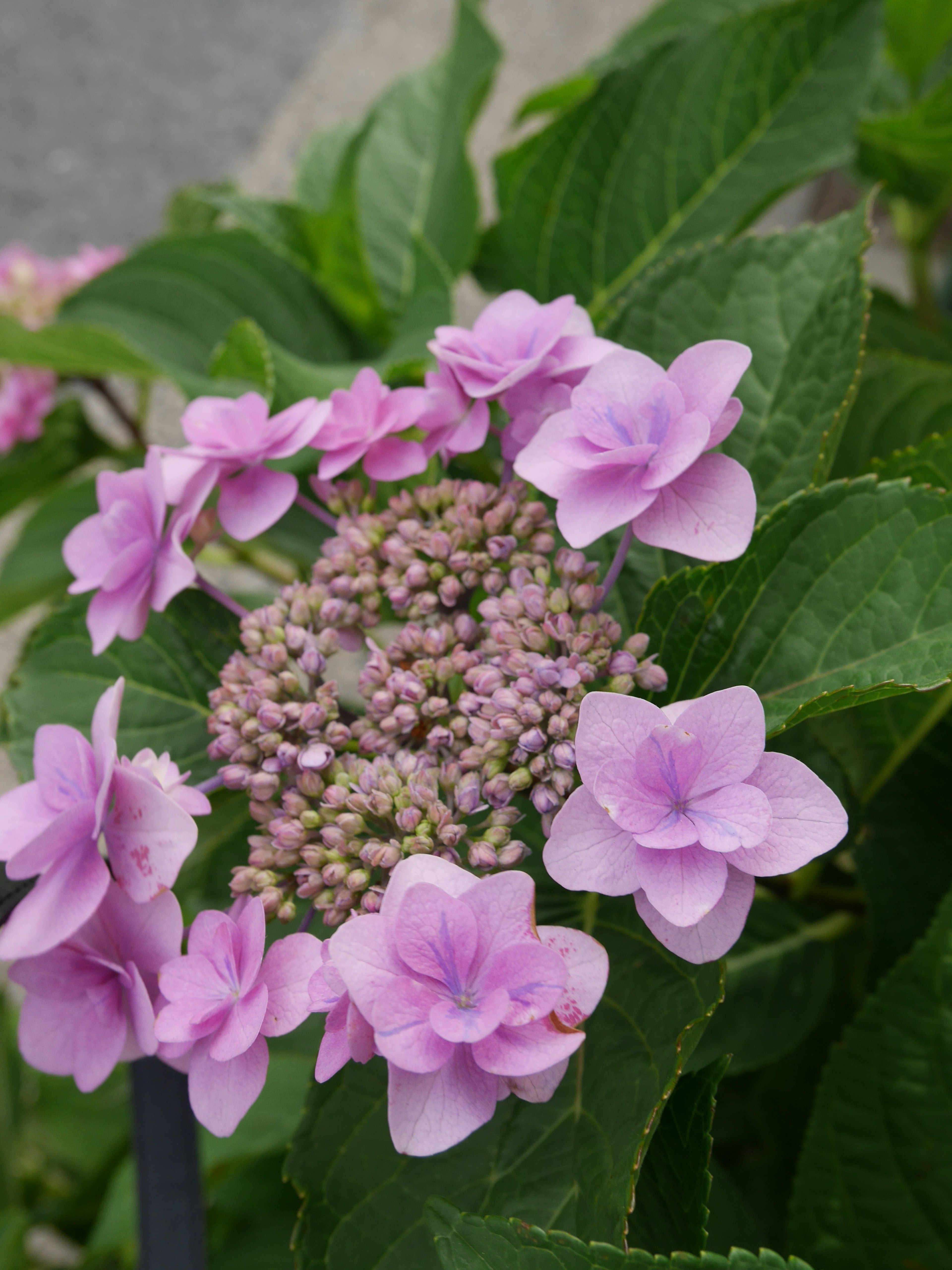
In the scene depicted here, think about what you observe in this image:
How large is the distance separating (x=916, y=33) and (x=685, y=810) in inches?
30.7

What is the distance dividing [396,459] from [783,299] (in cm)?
22

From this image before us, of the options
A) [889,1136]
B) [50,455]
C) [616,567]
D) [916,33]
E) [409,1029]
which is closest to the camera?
[409,1029]

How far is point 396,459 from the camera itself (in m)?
0.44

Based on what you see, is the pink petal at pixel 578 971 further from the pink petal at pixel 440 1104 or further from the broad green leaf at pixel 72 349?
the broad green leaf at pixel 72 349

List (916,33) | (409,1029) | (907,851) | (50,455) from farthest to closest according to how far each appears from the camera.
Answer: (50,455)
(916,33)
(907,851)
(409,1029)

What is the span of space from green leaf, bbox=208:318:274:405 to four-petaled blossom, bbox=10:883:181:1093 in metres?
0.31

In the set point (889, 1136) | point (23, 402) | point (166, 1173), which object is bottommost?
point (889, 1136)

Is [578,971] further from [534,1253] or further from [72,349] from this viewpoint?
[72,349]

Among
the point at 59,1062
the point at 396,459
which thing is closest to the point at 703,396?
the point at 396,459

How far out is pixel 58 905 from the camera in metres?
0.35

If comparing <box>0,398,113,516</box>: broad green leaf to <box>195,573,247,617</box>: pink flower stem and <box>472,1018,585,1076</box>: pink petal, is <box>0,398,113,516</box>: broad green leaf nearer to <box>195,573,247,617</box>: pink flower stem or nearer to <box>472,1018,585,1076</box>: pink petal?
<box>195,573,247,617</box>: pink flower stem

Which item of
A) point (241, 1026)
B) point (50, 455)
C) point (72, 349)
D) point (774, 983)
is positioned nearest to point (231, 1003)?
point (241, 1026)

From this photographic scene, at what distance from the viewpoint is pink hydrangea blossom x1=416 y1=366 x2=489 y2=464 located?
41 centimetres

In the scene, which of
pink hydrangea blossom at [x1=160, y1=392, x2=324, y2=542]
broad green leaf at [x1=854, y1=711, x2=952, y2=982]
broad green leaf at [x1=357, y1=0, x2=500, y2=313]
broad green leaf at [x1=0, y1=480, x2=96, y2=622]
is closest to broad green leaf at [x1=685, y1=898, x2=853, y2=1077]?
broad green leaf at [x1=854, y1=711, x2=952, y2=982]
